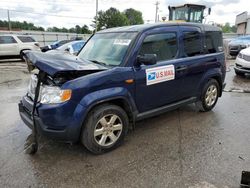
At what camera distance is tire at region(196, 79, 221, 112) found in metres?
5.27

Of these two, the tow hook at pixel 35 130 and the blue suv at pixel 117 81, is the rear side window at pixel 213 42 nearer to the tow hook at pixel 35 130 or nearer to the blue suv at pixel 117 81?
the blue suv at pixel 117 81

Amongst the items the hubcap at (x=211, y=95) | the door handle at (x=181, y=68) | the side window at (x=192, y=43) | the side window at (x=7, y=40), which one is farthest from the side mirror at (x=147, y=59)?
the side window at (x=7, y=40)

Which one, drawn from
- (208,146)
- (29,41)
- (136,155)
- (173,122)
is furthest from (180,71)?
(29,41)

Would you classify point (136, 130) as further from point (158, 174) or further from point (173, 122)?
point (158, 174)

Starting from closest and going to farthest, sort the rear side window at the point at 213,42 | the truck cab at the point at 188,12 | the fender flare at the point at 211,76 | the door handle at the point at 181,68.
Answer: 1. the door handle at the point at 181,68
2. the fender flare at the point at 211,76
3. the rear side window at the point at 213,42
4. the truck cab at the point at 188,12

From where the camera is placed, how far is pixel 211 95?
5.49 meters

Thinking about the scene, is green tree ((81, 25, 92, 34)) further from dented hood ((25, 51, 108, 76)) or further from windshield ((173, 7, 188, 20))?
dented hood ((25, 51, 108, 76))

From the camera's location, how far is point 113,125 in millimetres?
3740

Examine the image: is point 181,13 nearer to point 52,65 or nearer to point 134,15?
point 52,65

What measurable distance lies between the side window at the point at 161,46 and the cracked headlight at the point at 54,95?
1.45 meters

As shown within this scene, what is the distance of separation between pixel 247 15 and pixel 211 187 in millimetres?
50912

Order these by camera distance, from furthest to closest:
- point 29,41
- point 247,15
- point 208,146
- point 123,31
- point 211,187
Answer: point 247,15 < point 29,41 < point 123,31 < point 208,146 < point 211,187

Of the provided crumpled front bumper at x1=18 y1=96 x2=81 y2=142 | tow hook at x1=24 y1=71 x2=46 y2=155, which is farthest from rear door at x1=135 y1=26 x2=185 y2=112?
tow hook at x1=24 y1=71 x2=46 y2=155

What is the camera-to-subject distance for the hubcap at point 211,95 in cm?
539
